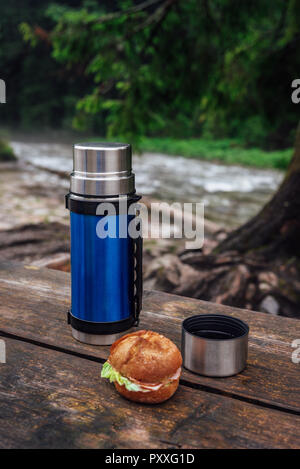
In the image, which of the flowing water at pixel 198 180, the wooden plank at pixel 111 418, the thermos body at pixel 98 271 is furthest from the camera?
the flowing water at pixel 198 180

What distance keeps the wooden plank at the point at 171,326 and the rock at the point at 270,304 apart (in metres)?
1.69

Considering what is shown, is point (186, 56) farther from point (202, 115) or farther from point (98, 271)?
point (98, 271)

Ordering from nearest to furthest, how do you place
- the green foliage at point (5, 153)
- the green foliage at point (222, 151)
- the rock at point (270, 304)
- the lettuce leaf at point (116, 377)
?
the lettuce leaf at point (116, 377) → the rock at point (270, 304) → the green foliage at point (5, 153) → the green foliage at point (222, 151)

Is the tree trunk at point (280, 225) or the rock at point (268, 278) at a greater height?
the tree trunk at point (280, 225)

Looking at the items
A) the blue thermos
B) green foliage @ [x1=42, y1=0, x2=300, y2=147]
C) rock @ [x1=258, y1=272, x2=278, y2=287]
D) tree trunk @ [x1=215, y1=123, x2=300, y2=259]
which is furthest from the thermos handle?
green foliage @ [x1=42, y1=0, x2=300, y2=147]


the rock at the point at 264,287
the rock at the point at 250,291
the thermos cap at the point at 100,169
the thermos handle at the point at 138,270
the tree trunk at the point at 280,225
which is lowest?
the rock at the point at 250,291

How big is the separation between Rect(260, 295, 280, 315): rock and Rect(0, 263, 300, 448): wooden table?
175cm

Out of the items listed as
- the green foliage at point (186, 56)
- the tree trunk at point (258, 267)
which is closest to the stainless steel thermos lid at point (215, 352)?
the tree trunk at point (258, 267)

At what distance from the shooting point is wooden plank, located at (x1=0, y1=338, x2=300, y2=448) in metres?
0.96

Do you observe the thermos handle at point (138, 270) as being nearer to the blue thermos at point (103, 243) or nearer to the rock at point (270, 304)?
the blue thermos at point (103, 243)

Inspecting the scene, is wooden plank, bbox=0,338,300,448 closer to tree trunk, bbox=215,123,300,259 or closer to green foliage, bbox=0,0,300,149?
tree trunk, bbox=215,123,300,259

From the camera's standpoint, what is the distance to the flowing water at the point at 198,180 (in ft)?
23.5
